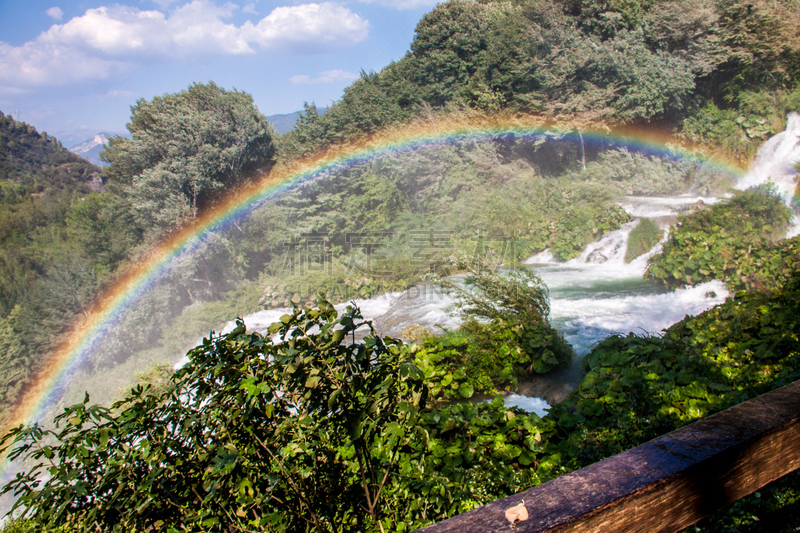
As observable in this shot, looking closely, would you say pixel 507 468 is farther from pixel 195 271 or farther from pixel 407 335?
pixel 195 271

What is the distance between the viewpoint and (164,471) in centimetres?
131

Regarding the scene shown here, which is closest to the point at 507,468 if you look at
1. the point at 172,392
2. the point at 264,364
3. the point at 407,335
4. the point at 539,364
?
the point at 264,364

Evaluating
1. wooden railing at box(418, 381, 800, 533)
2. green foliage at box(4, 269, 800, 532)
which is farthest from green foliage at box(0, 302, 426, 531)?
wooden railing at box(418, 381, 800, 533)

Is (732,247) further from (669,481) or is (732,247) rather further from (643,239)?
(669,481)

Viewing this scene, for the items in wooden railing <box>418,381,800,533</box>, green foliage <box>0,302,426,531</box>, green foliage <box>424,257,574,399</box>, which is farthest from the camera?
green foliage <box>424,257,574,399</box>

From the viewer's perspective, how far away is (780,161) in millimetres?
11367

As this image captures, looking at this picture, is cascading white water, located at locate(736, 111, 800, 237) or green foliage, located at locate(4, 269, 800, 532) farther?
cascading white water, located at locate(736, 111, 800, 237)

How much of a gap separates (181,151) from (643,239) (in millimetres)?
14664

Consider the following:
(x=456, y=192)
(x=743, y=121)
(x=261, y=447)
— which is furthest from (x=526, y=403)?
(x=743, y=121)

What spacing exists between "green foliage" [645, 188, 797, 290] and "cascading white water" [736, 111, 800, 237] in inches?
139

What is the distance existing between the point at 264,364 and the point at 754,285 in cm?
742

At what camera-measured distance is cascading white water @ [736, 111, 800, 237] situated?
35.1 feet

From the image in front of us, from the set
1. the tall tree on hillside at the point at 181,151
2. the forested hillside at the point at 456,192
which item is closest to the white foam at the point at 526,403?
the forested hillside at the point at 456,192

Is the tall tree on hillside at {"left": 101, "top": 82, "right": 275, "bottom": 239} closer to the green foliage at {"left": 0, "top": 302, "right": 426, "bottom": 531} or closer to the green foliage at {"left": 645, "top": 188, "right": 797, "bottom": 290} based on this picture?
the green foliage at {"left": 645, "top": 188, "right": 797, "bottom": 290}
